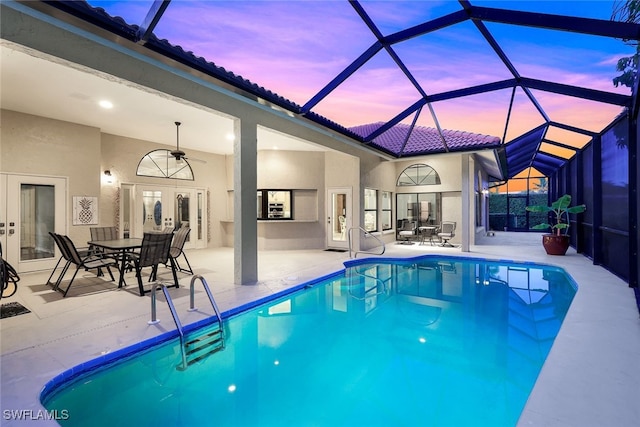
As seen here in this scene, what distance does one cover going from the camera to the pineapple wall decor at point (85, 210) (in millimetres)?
7716

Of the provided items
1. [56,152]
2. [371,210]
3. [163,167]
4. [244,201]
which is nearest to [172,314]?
[244,201]

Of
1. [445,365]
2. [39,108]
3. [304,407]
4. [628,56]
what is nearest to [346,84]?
[628,56]

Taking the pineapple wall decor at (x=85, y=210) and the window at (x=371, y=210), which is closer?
the pineapple wall decor at (x=85, y=210)

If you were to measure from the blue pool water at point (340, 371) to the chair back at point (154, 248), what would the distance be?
6.02 feet

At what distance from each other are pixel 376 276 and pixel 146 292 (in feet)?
15.6

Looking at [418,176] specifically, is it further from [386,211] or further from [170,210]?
[170,210]

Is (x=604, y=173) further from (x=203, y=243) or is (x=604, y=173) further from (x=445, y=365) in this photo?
(x=203, y=243)

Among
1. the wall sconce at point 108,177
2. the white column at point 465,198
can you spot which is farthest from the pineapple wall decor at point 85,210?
the white column at point 465,198

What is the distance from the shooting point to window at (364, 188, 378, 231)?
11484 millimetres

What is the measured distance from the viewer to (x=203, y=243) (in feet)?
37.6

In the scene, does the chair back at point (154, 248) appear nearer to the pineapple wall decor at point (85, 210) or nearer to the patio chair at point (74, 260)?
the patio chair at point (74, 260)

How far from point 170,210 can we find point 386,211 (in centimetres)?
789

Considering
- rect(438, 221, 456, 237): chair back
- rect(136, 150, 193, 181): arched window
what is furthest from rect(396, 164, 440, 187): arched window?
rect(136, 150, 193, 181): arched window

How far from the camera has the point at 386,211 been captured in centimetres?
1291
